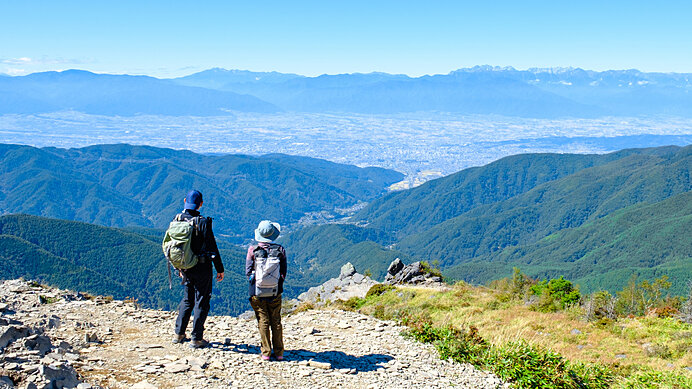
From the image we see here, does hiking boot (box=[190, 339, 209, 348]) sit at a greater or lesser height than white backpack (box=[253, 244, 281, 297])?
lesser

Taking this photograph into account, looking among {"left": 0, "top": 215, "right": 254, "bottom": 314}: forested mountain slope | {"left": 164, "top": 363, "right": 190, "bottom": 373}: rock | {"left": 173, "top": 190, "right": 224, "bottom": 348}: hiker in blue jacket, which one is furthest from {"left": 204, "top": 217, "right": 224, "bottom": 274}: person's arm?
{"left": 0, "top": 215, "right": 254, "bottom": 314}: forested mountain slope

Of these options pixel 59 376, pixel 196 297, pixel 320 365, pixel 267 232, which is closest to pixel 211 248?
pixel 196 297

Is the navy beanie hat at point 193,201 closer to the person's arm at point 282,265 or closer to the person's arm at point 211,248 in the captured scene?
the person's arm at point 211,248

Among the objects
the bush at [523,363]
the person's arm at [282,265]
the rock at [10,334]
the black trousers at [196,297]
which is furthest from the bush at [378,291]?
the rock at [10,334]

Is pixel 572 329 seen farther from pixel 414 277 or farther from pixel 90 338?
pixel 414 277

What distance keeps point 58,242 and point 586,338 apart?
134m

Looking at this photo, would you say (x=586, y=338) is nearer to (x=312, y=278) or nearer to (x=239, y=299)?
(x=239, y=299)

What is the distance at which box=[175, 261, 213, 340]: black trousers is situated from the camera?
977 centimetres

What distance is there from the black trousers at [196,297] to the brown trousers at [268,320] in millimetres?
1080

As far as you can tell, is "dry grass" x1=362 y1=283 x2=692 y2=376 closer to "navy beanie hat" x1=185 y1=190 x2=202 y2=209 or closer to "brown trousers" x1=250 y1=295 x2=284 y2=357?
"brown trousers" x1=250 y1=295 x2=284 y2=357

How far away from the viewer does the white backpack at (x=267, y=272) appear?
927 cm

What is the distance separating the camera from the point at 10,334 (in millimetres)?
8094

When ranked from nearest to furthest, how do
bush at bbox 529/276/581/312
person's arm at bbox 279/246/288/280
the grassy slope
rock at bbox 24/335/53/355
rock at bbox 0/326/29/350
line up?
rock at bbox 0/326/29/350, rock at bbox 24/335/53/355, person's arm at bbox 279/246/288/280, the grassy slope, bush at bbox 529/276/581/312

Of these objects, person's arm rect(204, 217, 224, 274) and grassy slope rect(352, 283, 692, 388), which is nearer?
person's arm rect(204, 217, 224, 274)
